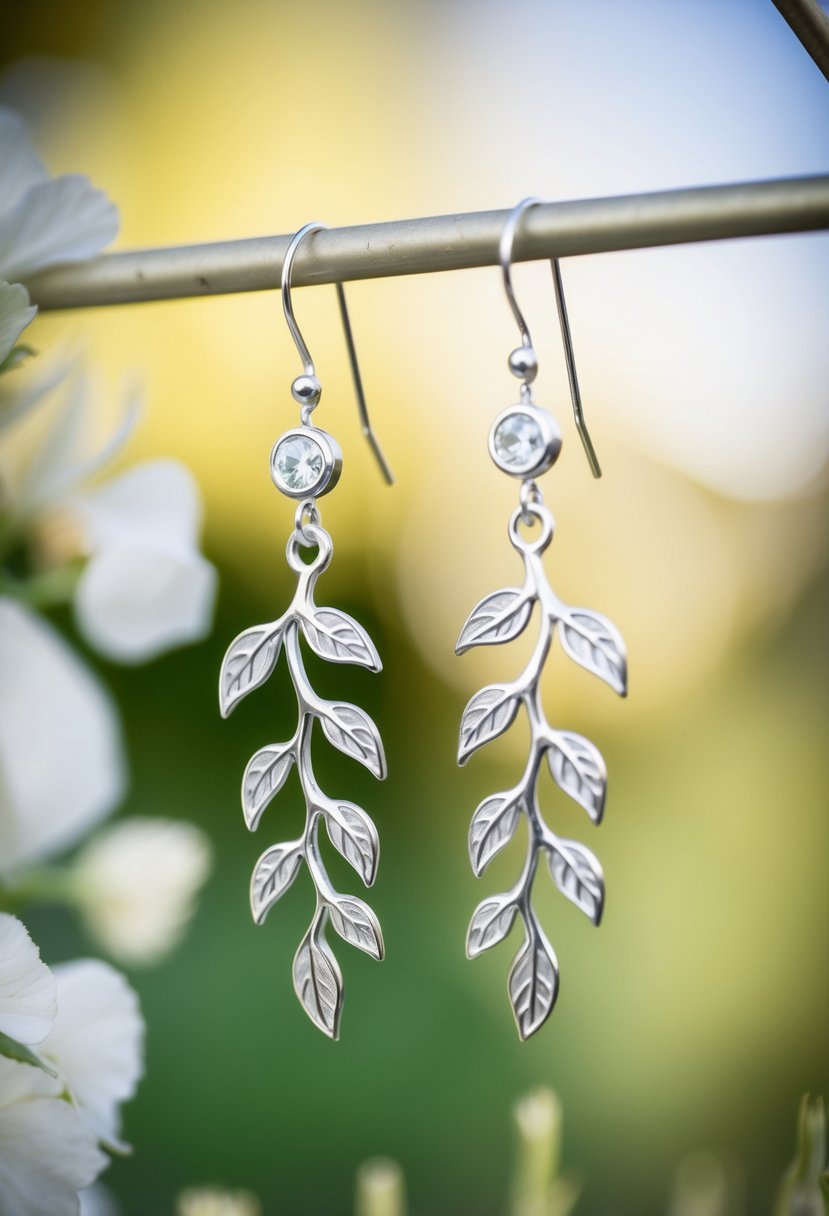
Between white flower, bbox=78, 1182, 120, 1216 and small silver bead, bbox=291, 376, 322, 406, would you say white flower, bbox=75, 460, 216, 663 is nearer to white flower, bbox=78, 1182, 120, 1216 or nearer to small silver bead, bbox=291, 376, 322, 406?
small silver bead, bbox=291, 376, 322, 406

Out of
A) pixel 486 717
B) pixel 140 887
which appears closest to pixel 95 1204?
pixel 140 887

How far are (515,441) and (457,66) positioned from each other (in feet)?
4.49

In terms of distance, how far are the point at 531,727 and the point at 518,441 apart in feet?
0.29

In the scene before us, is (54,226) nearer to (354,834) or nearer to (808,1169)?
(354,834)

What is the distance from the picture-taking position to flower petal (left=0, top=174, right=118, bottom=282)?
0.38 metres

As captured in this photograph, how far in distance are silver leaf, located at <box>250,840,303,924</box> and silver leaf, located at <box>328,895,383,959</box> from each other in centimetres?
2

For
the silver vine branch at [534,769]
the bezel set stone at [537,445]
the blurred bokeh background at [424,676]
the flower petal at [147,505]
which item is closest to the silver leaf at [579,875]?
the silver vine branch at [534,769]

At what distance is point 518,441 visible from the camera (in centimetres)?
34

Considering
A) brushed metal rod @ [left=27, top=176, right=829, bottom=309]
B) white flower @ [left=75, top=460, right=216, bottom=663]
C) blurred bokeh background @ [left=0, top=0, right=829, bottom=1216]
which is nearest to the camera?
brushed metal rod @ [left=27, top=176, right=829, bottom=309]

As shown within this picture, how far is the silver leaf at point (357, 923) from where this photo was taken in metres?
0.34

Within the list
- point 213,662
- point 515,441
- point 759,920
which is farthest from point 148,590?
point 759,920

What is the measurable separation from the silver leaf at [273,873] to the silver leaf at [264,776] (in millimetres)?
13

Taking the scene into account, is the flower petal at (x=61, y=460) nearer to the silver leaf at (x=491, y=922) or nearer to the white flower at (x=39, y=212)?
the white flower at (x=39, y=212)

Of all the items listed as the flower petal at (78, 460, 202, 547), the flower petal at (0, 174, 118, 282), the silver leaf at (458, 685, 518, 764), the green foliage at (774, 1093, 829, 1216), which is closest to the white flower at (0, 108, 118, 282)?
the flower petal at (0, 174, 118, 282)
